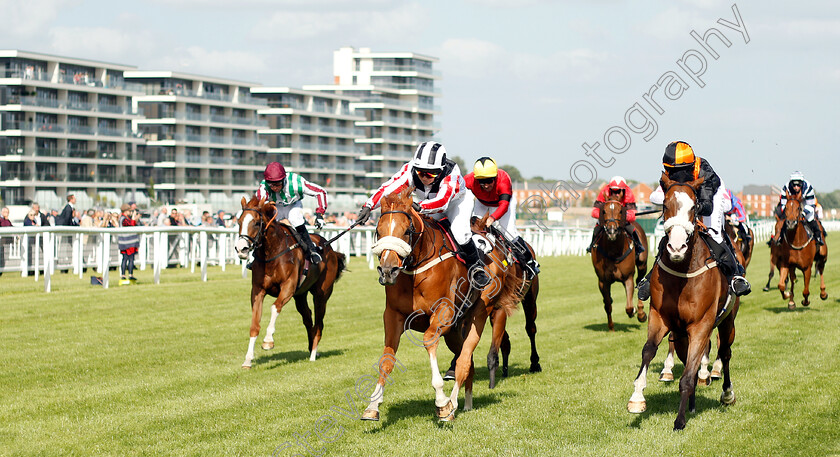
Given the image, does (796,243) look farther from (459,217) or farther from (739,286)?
(459,217)

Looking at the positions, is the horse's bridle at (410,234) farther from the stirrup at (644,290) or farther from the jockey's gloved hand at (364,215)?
the stirrup at (644,290)

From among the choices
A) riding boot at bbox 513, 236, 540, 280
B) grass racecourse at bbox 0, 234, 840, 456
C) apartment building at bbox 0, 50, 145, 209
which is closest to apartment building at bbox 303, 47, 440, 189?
apartment building at bbox 0, 50, 145, 209

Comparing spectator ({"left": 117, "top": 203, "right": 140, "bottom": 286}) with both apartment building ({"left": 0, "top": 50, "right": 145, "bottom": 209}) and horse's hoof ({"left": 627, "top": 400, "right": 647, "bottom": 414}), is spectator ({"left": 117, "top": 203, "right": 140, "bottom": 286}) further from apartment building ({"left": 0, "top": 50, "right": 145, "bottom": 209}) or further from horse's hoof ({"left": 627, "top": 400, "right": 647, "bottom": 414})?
apartment building ({"left": 0, "top": 50, "right": 145, "bottom": 209})

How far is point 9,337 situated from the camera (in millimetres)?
11664

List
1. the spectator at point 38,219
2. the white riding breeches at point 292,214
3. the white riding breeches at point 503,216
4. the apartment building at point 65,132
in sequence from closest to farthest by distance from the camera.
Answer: the white riding breeches at point 503,216 → the white riding breeches at point 292,214 → the spectator at point 38,219 → the apartment building at point 65,132

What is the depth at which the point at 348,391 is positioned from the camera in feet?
27.7

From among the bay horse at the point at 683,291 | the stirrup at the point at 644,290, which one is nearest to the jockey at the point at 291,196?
the stirrup at the point at 644,290

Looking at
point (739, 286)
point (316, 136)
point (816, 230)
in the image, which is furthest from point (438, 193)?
point (316, 136)

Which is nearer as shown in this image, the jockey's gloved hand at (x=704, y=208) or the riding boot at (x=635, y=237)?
the jockey's gloved hand at (x=704, y=208)

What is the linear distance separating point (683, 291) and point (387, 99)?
377 ft

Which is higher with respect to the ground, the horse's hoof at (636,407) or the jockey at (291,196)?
the jockey at (291,196)

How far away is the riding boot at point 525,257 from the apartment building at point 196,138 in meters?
75.0

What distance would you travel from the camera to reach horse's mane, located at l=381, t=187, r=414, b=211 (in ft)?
21.9

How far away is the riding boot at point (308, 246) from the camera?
36.4ft
